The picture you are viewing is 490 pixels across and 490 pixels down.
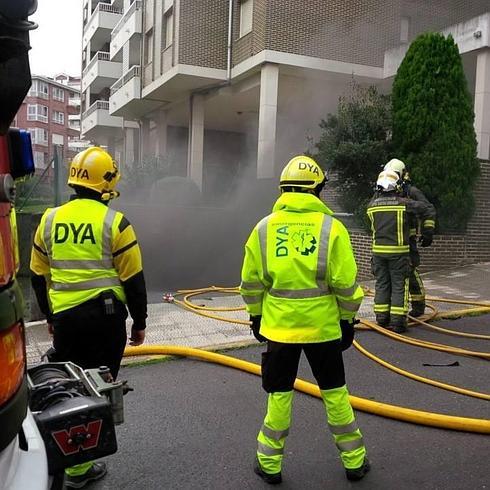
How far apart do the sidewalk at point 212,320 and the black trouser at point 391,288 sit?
22.8 inches

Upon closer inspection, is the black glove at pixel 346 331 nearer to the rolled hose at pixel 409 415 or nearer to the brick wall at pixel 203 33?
the rolled hose at pixel 409 415

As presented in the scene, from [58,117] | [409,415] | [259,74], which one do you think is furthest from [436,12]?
[58,117]

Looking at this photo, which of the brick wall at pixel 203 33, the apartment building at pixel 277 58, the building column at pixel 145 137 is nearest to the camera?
the apartment building at pixel 277 58

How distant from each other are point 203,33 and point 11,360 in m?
16.4

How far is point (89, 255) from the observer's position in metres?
2.82

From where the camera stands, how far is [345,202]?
10836 mm

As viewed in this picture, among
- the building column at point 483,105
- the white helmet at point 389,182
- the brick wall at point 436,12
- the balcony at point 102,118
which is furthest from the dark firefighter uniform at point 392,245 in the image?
the balcony at point 102,118

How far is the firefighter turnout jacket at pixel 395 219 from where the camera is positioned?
229 inches

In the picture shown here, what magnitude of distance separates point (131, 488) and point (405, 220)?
405 centimetres

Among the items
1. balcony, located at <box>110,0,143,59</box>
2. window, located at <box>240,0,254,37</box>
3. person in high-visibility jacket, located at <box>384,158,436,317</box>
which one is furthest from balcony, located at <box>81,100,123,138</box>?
person in high-visibility jacket, located at <box>384,158,436,317</box>

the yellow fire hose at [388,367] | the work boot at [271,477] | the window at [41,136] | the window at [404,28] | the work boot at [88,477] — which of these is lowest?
the work boot at [88,477]

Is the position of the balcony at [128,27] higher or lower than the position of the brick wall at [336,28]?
higher

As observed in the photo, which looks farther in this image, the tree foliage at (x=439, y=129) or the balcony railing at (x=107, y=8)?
the balcony railing at (x=107, y=8)

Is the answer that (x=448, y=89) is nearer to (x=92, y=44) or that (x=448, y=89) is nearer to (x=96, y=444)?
(x=96, y=444)
